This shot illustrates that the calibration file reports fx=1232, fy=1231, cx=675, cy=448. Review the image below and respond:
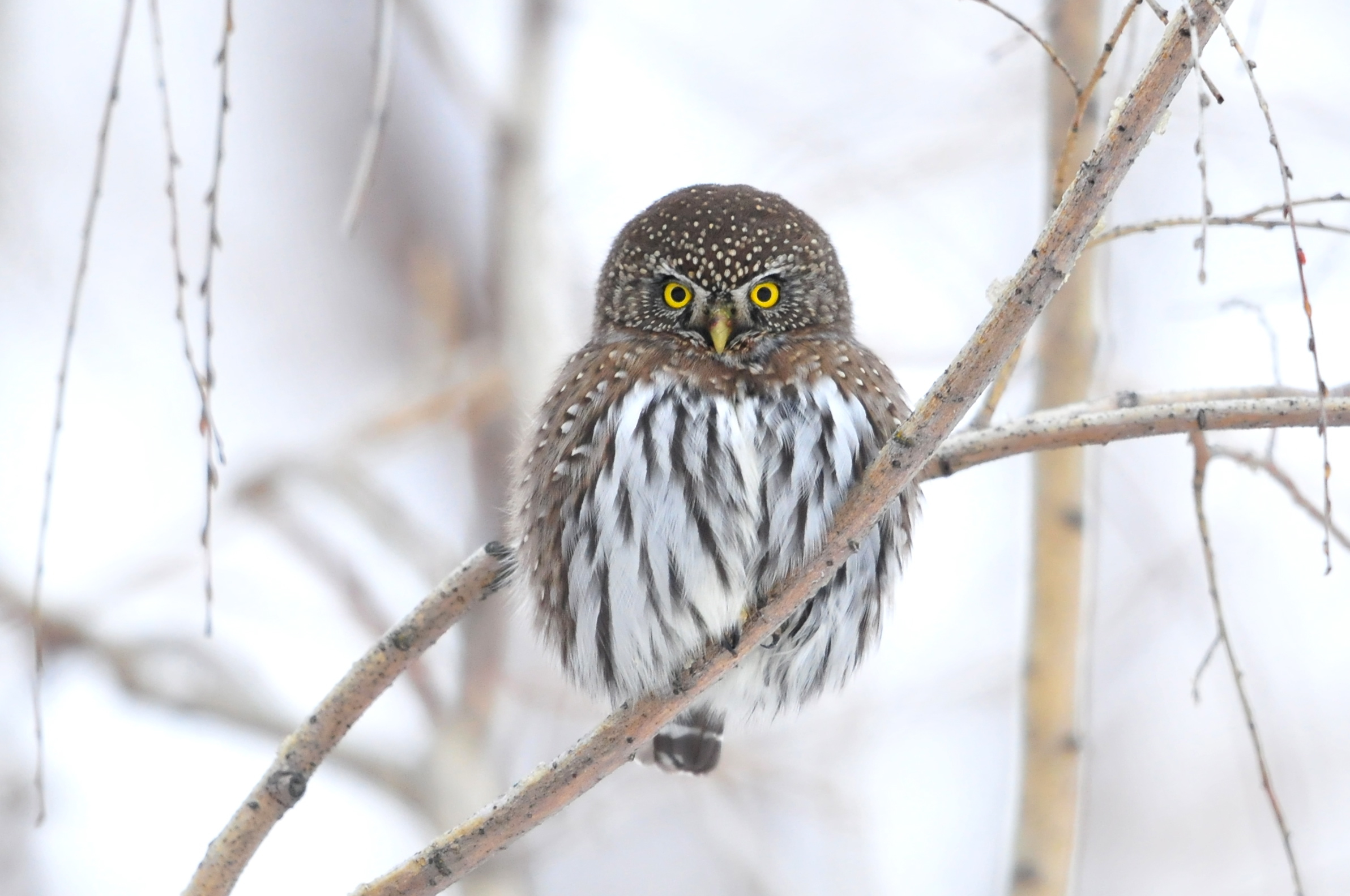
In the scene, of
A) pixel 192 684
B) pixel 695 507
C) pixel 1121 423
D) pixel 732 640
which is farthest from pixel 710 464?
pixel 192 684

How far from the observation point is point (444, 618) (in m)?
2.68

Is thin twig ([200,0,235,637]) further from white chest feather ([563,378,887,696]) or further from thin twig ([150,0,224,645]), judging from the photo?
white chest feather ([563,378,887,696])

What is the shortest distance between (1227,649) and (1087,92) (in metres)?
1.16

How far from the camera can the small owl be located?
288cm

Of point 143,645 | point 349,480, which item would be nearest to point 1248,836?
point 349,480

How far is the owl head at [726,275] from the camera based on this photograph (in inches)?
129

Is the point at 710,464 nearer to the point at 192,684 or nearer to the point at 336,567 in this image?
the point at 192,684

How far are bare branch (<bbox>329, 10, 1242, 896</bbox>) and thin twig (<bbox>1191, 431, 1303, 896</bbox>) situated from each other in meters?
0.39

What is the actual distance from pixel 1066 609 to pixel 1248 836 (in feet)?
15.5

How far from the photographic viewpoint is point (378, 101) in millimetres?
2367

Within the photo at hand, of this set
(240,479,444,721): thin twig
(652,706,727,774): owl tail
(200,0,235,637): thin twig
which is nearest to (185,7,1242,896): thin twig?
(200,0,235,637): thin twig

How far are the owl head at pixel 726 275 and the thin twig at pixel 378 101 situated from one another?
3.43 ft

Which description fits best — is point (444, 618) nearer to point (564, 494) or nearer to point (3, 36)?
point (564, 494)

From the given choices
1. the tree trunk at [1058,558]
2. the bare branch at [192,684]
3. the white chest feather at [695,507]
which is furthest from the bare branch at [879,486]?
the bare branch at [192,684]
